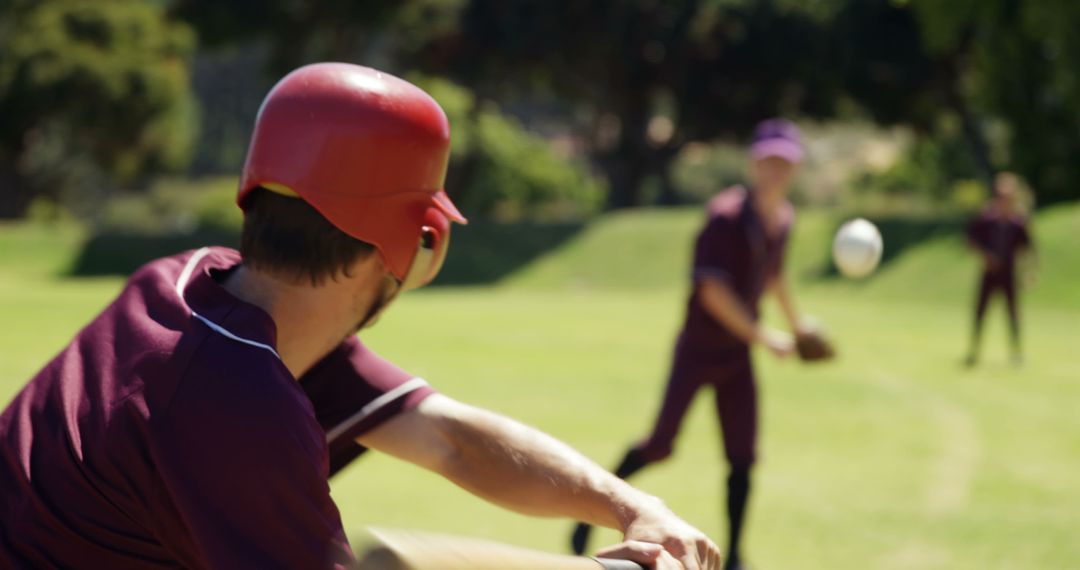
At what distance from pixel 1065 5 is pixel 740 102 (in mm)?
17649

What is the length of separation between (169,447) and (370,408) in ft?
2.91

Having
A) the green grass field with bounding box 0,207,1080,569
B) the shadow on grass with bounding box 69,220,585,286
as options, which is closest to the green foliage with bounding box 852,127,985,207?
the shadow on grass with bounding box 69,220,585,286

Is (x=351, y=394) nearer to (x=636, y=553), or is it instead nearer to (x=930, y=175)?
(x=636, y=553)

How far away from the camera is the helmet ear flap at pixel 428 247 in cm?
268

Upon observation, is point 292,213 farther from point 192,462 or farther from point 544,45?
point 544,45

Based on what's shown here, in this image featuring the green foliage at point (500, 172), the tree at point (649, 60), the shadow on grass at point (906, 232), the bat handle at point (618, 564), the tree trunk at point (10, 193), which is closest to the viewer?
the bat handle at point (618, 564)

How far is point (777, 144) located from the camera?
313 inches

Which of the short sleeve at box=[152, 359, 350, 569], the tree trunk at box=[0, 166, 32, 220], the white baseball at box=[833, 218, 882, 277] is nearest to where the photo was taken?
the short sleeve at box=[152, 359, 350, 569]

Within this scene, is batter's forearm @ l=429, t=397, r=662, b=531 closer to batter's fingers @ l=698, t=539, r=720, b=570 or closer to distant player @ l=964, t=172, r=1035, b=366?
batter's fingers @ l=698, t=539, r=720, b=570

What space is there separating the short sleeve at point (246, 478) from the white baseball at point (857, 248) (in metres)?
6.45

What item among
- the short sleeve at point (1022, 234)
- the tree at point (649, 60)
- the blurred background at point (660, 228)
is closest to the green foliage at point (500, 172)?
the blurred background at point (660, 228)

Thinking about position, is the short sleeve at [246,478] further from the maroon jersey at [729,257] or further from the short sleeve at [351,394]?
the maroon jersey at [729,257]

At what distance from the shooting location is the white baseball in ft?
27.4

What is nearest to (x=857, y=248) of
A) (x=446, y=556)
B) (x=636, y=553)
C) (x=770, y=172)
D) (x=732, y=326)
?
(x=770, y=172)
